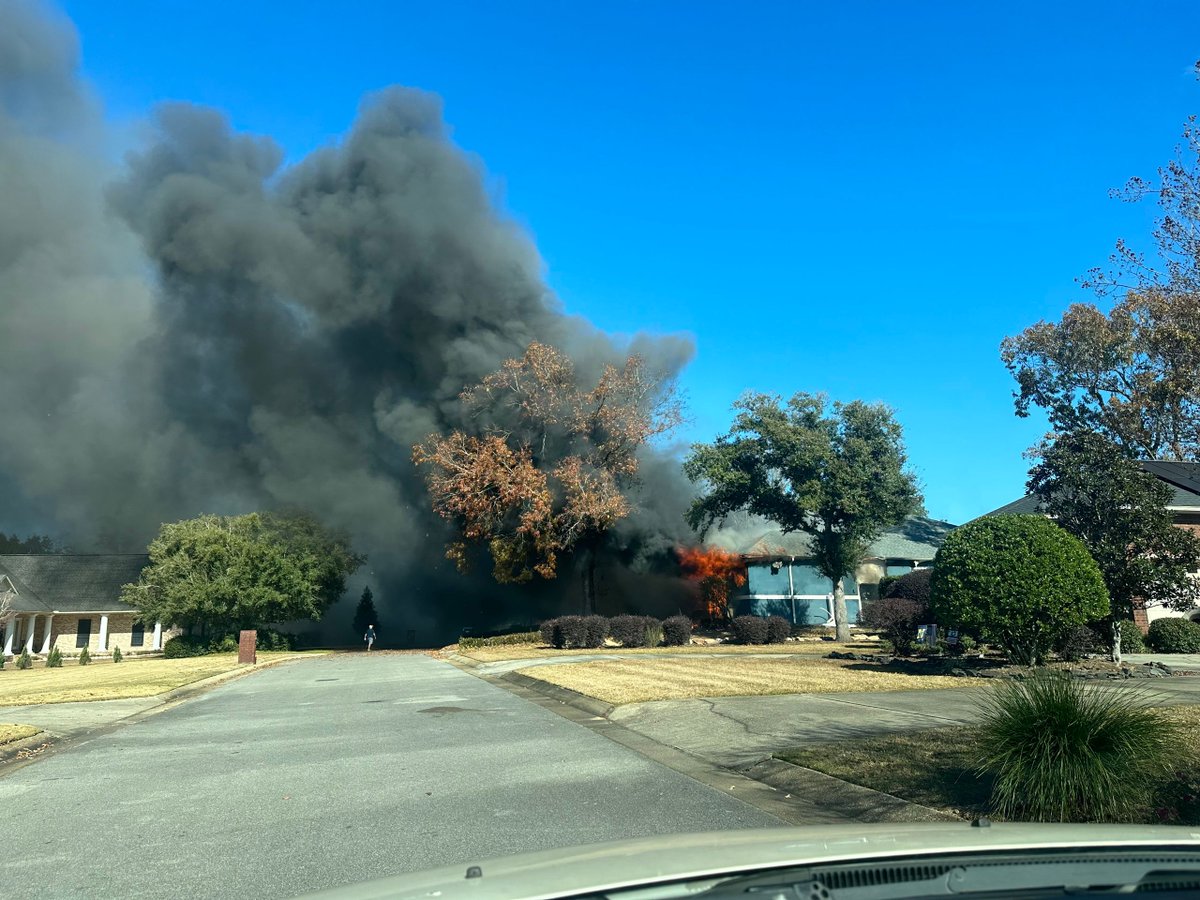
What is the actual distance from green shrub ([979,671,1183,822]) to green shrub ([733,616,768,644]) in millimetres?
21946

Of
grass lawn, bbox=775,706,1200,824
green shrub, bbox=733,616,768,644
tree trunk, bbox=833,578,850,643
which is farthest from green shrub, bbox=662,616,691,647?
grass lawn, bbox=775,706,1200,824

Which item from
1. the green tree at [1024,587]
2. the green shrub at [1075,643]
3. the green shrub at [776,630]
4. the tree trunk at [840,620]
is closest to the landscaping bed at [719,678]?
the green tree at [1024,587]

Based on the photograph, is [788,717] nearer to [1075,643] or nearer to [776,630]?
[1075,643]

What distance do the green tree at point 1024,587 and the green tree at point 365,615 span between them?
37.9m

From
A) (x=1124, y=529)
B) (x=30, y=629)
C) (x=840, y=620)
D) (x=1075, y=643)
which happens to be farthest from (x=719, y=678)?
(x=30, y=629)

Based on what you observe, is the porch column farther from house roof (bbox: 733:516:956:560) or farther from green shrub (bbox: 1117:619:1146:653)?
green shrub (bbox: 1117:619:1146:653)

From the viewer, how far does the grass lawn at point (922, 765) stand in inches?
234

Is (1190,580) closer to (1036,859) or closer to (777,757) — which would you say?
(777,757)

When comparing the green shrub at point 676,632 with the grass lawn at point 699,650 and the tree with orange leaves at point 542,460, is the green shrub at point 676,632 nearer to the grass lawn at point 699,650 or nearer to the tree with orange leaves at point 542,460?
the grass lawn at point 699,650

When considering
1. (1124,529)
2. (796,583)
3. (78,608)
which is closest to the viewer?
(1124,529)

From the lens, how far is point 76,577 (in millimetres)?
49844

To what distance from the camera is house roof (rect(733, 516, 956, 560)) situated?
3994 cm

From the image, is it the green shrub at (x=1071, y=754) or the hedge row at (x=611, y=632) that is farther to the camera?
the hedge row at (x=611, y=632)

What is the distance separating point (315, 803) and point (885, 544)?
1549 inches
